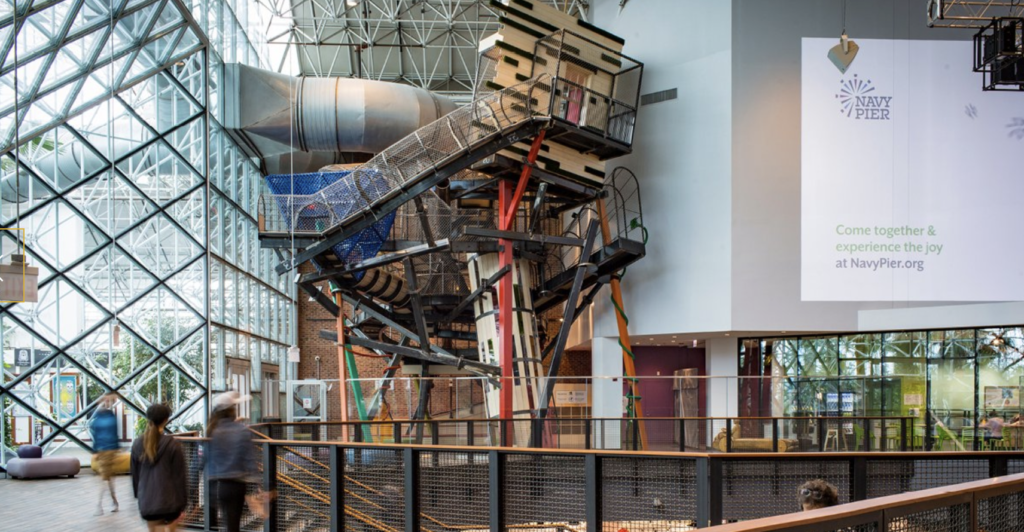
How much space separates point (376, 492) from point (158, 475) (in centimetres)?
248

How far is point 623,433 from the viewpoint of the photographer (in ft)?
65.4

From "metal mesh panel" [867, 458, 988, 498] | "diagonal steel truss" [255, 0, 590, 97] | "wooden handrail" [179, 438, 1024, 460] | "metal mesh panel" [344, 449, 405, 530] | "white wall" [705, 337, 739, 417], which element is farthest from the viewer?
"diagonal steel truss" [255, 0, 590, 97]

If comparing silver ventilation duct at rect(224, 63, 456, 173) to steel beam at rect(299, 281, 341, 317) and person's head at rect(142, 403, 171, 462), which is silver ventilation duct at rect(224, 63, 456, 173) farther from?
person's head at rect(142, 403, 171, 462)

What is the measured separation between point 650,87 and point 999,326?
1152 cm

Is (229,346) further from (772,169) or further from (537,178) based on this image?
(772,169)

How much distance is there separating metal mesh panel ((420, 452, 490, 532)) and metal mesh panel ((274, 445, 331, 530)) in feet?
4.01

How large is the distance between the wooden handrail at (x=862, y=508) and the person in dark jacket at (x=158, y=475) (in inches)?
232

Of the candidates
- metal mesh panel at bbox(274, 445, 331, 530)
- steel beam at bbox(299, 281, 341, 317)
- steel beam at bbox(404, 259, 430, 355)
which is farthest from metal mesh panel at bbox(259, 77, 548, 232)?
metal mesh panel at bbox(274, 445, 331, 530)

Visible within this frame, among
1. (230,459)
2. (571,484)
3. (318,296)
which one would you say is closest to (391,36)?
(318,296)

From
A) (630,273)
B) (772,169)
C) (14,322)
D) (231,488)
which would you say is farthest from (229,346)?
(231,488)

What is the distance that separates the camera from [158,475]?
7.54 meters

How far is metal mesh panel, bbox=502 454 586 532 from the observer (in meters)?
8.14

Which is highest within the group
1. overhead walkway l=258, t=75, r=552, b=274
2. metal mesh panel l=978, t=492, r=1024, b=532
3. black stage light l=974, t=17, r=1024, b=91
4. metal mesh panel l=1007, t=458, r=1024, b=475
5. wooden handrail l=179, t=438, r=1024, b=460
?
black stage light l=974, t=17, r=1024, b=91

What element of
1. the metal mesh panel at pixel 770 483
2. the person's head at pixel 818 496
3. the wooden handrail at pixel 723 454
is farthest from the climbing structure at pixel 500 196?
the person's head at pixel 818 496
